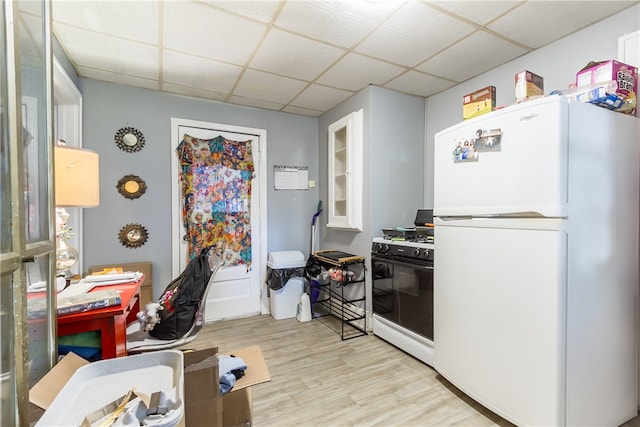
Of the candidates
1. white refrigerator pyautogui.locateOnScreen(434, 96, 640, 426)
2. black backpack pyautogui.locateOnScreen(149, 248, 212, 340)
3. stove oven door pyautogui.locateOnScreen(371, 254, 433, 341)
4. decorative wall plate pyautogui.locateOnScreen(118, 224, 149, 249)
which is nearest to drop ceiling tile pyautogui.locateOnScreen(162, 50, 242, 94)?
decorative wall plate pyautogui.locateOnScreen(118, 224, 149, 249)

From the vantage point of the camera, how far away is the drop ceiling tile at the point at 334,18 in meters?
1.68

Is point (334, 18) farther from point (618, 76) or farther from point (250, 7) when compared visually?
point (618, 76)

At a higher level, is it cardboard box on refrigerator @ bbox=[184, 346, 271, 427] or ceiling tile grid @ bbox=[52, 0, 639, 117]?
ceiling tile grid @ bbox=[52, 0, 639, 117]

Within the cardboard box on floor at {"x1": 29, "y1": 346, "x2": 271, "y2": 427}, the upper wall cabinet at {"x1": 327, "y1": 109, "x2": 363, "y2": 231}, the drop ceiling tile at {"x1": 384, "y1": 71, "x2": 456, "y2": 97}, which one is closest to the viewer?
the cardboard box on floor at {"x1": 29, "y1": 346, "x2": 271, "y2": 427}

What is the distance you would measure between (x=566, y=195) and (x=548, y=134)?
0.96 feet

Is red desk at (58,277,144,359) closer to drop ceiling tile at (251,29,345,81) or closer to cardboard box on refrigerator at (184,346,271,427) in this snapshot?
cardboard box on refrigerator at (184,346,271,427)

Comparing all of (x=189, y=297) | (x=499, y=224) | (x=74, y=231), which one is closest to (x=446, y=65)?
(x=499, y=224)

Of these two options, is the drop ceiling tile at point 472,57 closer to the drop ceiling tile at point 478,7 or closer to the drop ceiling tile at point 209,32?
the drop ceiling tile at point 478,7

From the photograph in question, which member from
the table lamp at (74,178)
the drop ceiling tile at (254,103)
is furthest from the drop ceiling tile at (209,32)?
the table lamp at (74,178)

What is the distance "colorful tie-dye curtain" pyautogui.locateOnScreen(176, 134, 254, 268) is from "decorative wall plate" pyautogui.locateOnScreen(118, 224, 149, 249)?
1.27 feet

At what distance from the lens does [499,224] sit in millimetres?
1519

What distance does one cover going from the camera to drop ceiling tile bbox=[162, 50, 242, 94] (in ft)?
7.50

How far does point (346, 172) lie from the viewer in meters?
3.03

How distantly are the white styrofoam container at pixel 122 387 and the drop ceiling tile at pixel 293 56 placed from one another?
2014 mm
